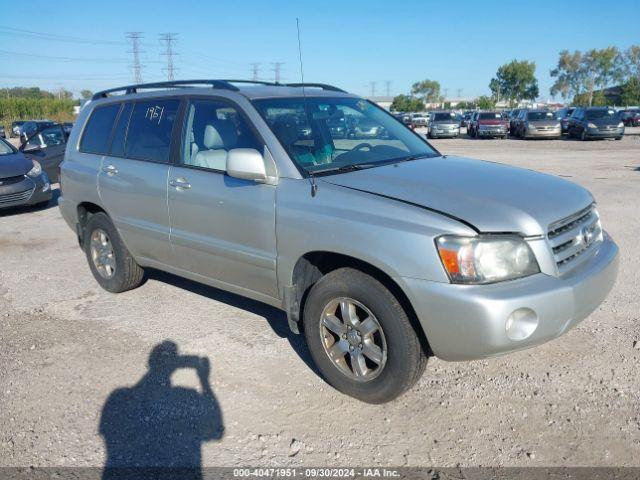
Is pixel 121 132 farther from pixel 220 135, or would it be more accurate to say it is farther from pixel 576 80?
pixel 576 80

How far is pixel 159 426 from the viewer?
330 cm

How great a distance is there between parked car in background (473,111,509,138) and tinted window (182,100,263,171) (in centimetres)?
3121

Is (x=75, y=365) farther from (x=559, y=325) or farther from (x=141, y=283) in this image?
(x=559, y=325)

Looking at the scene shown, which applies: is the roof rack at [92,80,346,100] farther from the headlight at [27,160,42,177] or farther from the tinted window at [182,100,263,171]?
the headlight at [27,160,42,177]

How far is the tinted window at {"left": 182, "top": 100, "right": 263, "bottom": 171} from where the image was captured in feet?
13.4

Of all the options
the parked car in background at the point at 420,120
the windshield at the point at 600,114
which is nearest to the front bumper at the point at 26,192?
the windshield at the point at 600,114

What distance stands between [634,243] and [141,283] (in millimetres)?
5612

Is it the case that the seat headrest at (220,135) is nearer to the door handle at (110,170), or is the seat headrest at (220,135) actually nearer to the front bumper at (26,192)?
the door handle at (110,170)

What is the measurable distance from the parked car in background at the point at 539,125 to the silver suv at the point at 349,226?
93.5ft

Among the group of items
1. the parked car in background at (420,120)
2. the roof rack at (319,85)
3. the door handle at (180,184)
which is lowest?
the parked car in background at (420,120)

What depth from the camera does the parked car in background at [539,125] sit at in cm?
3062

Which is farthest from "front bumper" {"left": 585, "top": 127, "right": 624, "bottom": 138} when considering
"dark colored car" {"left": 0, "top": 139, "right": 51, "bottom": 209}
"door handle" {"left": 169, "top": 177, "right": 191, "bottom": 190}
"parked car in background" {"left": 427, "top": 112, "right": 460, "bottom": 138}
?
"door handle" {"left": 169, "top": 177, "right": 191, "bottom": 190}

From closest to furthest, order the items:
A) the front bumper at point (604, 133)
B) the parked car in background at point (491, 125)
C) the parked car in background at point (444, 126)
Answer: the front bumper at point (604, 133), the parked car in background at point (491, 125), the parked car in background at point (444, 126)

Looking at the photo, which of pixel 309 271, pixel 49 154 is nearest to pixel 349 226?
pixel 309 271
